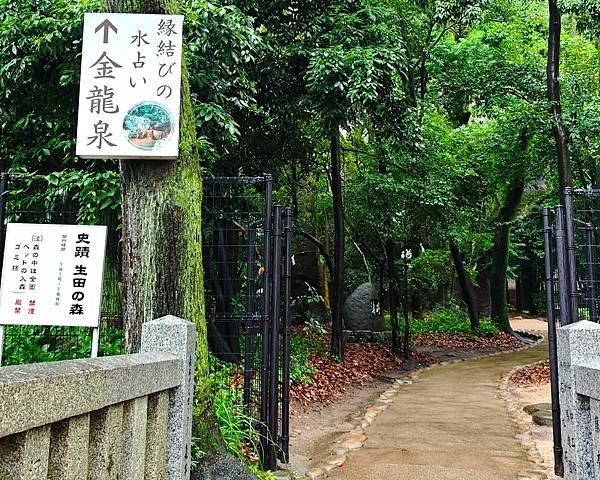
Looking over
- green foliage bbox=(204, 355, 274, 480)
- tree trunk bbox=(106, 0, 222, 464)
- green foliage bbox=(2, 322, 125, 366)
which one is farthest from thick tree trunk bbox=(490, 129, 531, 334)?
tree trunk bbox=(106, 0, 222, 464)

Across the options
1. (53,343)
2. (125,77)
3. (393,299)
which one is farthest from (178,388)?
(393,299)

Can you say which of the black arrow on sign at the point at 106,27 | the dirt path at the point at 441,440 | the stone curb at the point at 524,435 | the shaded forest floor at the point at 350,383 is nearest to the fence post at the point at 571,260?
the stone curb at the point at 524,435

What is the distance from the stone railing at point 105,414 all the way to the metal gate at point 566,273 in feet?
10.5

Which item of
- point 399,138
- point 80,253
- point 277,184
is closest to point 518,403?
point 399,138

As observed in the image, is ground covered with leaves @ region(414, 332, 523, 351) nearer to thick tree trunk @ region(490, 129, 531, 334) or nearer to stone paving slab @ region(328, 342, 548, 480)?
thick tree trunk @ region(490, 129, 531, 334)

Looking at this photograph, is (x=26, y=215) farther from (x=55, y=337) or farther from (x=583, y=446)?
(x=583, y=446)

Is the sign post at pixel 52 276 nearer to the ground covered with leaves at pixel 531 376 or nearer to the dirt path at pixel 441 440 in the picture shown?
the dirt path at pixel 441 440

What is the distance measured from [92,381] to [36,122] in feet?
20.4

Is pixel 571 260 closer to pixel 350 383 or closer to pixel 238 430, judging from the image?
pixel 238 430

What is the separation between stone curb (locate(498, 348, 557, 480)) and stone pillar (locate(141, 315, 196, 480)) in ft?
10.6

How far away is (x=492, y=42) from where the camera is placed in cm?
1349

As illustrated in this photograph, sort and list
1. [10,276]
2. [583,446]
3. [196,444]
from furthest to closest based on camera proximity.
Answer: [10,276], [196,444], [583,446]

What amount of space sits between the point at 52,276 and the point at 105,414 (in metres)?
2.78

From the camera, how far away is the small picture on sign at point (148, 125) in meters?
3.93
